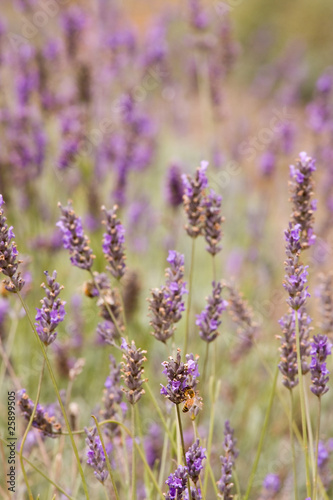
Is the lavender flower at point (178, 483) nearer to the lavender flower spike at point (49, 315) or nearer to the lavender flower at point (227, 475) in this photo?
the lavender flower at point (227, 475)

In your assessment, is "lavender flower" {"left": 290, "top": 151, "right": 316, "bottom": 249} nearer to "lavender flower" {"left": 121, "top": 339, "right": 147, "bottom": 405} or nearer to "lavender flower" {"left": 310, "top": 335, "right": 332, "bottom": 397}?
"lavender flower" {"left": 310, "top": 335, "right": 332, "bottom": 397}

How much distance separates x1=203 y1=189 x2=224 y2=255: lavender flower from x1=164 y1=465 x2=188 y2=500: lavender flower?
55 cm

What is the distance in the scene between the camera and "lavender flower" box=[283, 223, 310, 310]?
108cm

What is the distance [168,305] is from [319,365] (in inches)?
12.6

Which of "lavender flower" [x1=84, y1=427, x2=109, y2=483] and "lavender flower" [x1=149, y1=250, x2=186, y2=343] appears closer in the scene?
"lavender flower" [x1=84, y1=427, x2=109, y2=483]

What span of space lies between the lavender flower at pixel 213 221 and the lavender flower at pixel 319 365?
0.37 m

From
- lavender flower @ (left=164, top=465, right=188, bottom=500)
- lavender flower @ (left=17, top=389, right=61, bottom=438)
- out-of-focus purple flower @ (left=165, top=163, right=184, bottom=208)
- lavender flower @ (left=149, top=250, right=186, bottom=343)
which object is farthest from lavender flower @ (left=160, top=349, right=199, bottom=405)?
out-of-focus purple flower @ (left=165, top=163, right=184, bottom=208)

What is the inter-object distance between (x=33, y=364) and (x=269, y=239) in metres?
2.53

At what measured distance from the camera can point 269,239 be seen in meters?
4.57

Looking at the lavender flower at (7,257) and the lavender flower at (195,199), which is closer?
the lavender flower at (7,257)

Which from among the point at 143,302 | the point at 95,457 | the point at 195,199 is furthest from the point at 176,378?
the point at 143,302

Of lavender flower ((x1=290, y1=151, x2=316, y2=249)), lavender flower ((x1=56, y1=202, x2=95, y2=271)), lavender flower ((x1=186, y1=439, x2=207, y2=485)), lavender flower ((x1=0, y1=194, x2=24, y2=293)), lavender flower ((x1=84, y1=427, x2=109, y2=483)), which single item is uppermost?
lavender flower ((x1=290, y1=151, x2=316, y2=249))

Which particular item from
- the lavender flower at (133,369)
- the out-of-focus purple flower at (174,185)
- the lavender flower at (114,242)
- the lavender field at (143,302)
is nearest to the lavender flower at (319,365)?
the lavender field at (143,302)

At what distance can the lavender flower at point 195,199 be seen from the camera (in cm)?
133
